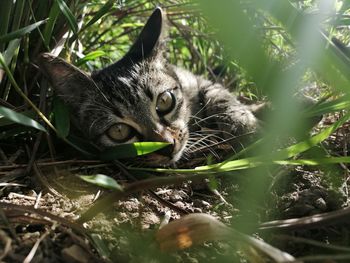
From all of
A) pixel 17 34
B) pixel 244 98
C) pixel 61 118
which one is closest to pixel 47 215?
pixel 61 118

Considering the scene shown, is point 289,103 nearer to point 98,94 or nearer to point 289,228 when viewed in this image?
point 289,228

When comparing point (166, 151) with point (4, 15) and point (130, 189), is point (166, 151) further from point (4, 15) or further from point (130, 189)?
point (4, 15)

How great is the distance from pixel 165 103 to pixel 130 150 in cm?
55

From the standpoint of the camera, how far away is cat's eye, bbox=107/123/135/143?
6.32ft

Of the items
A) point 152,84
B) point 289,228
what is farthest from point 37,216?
point 152,84

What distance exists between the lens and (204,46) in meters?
3.04

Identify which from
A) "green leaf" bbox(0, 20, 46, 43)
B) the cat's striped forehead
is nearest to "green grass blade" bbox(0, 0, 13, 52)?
"green leaf" bbox(0, 20, 46, 43)

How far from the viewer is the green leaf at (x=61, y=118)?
1.60 meters

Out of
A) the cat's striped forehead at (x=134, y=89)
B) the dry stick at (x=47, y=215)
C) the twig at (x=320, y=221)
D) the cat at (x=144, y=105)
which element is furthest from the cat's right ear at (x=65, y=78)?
the twig at (x=320, y=221)

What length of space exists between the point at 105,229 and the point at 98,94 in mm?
978

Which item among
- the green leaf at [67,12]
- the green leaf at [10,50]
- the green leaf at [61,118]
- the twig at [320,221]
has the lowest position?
the green leaf at [61,118]

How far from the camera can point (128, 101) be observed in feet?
6.51

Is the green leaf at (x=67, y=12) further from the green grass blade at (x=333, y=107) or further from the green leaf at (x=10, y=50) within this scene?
the green grass blade at (x=333, y=107)

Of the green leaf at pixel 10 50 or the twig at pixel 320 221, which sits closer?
the twig at pixel 320 221
